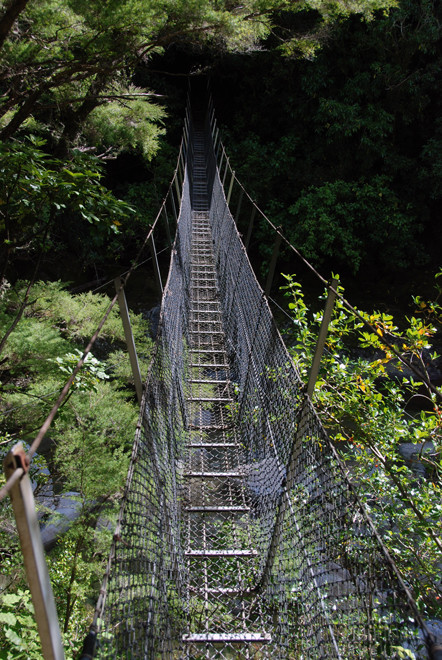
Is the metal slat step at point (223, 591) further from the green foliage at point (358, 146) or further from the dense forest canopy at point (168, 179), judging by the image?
the green foliage at point (358, 146)

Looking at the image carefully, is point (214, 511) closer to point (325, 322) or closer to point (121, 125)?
point (325, 322)

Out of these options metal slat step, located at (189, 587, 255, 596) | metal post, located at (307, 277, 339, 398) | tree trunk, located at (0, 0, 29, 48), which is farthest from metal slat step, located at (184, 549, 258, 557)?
tree trunk, located at (0, 0, 29, 48)

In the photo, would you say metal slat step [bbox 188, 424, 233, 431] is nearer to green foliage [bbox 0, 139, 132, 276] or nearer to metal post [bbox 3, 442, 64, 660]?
green foliage [bbox 0, 139, 132, 276]

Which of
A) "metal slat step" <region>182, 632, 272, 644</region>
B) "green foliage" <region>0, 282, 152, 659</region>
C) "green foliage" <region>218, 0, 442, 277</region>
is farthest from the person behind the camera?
"green foliage" <region>218, 0, 442, 277</region>

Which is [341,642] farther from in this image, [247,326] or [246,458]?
[247,326]

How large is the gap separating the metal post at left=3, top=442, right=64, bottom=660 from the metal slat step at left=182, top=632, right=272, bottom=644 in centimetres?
110

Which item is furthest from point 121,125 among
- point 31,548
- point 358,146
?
point 31,548

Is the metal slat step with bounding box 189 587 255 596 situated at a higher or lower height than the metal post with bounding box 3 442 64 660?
lower

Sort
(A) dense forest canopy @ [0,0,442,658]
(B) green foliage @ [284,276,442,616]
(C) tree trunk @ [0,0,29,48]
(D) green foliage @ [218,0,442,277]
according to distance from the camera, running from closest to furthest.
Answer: (B) green foliage @ [284,276,442,616]
(C) tree trunk @ [0,0,29,48]
(A) dense forest canopy @ [0,0,442,658]
(D) green foliage @ [218,0,442,277]

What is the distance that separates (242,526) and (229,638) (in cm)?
59

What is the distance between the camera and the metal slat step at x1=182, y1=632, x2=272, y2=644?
1352 millimetres

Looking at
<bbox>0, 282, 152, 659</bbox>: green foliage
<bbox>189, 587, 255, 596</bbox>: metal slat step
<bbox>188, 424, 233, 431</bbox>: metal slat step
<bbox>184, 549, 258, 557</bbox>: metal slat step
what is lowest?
<bbox>0, 282, 152, 659</bbox>: green foliage

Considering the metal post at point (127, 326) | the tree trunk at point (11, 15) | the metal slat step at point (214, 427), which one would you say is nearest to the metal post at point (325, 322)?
the metal post at point (127, 326)

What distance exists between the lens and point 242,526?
6.32 ft
